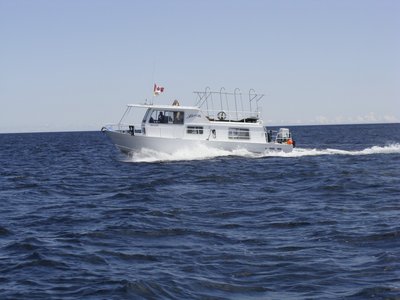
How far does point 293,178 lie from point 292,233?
38.6 ft

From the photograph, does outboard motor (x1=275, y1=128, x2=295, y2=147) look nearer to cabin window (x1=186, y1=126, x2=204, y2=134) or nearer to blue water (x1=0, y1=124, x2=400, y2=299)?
cabin window (x1=186, y1=126, x2=204, y2=134)

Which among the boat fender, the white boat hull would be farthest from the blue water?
the boat fender

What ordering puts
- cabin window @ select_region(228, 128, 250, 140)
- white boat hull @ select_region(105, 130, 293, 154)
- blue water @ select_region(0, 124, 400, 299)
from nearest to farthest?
blue water @ select_region(0, 124, 400, 299) < white boat hull @ select_region(105, 130, 293, 154) < cabin window @ select_region(228, 128, 250, 140)

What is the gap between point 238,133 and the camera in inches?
1382

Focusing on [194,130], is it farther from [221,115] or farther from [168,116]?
[221,115]

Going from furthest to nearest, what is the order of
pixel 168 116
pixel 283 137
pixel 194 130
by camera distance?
pixel 283 137 → pixel 194 130 → pixel 168 116

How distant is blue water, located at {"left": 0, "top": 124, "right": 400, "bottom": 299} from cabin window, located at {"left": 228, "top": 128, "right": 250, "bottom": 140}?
1114 cm

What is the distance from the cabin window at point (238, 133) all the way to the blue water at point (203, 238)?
36.6ft

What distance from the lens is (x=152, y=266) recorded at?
1012 cm

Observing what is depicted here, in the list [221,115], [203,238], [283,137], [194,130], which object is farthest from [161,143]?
[203,238]

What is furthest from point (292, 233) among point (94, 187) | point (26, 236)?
point (94, 187)

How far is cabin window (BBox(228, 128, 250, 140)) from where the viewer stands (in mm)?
34906

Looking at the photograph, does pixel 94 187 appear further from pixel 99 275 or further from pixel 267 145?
pixel 267 145

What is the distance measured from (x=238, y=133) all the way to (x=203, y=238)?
76.0 ft
